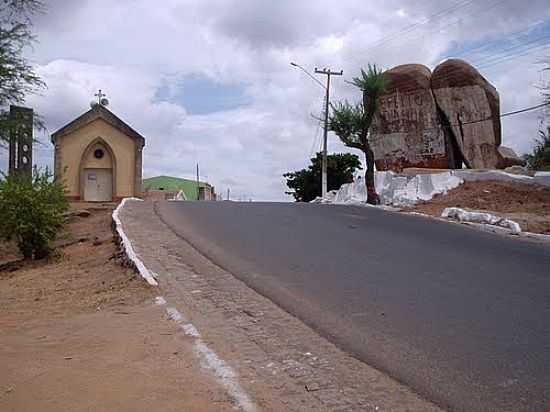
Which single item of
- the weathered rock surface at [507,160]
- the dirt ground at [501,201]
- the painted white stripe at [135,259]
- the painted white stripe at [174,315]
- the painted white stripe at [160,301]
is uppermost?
the weathered rock surface at [507,160]

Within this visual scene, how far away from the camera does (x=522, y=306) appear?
27.0 feet

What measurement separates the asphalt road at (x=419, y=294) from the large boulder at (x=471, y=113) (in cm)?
1693

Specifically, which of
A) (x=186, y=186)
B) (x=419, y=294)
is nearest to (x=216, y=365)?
(x=419, y=294)

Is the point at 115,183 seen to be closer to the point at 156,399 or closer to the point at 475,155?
the point at 475,155

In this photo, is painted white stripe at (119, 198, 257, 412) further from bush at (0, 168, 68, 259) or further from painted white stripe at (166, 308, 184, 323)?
bush at (0, 168, 68, 259)

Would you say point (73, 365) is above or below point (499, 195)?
below

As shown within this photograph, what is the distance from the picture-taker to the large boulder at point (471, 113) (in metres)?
33.6

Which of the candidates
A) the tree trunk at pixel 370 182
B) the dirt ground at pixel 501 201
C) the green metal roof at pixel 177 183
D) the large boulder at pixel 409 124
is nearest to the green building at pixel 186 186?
the green metal roof at pixel 177 183

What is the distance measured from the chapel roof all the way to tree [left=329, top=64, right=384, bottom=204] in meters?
15.6

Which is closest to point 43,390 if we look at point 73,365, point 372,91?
point 73,365

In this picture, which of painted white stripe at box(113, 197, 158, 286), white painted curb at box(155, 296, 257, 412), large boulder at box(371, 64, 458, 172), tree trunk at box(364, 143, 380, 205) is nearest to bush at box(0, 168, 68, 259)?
painted white stripe at box(113, 197, 158, 286)

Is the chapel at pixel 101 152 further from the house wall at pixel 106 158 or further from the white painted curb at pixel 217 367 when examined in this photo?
the white painted curb at pixel 217 367

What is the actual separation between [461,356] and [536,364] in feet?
2.10

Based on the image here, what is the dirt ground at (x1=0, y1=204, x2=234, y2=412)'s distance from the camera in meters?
5.15
